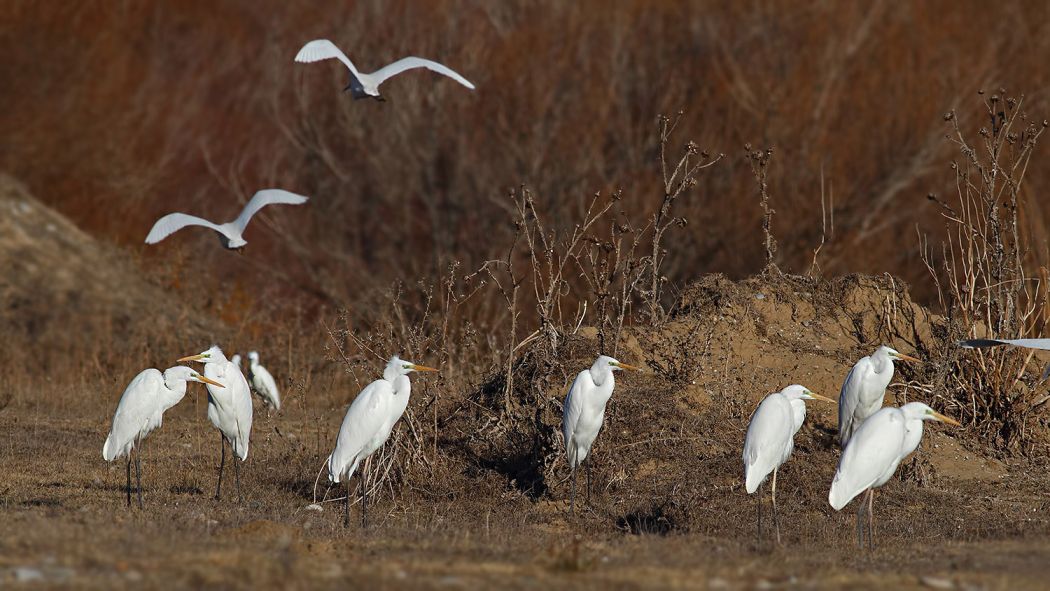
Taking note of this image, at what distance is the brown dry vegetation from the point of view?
26.2 ft

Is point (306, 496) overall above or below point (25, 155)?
below

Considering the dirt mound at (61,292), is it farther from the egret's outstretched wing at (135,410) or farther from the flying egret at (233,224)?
the egret's outstretched wing at (135,410)

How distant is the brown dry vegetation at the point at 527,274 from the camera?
26.2 ft

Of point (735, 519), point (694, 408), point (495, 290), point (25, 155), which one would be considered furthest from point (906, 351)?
point (25, 155)

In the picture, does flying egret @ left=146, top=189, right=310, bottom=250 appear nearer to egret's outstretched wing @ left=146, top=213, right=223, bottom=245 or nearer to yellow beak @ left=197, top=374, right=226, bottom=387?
egret's outstretched wing @ left=146, top=213, right=223, bottom=245

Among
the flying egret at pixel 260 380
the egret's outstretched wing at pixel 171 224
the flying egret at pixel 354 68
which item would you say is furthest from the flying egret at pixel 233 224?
the flying egret at pixel 260 380

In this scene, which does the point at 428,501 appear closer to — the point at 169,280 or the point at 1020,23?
the point at 169,280

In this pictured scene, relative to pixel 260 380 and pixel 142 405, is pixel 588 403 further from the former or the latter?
pixel 260 380

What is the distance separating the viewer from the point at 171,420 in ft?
43.2

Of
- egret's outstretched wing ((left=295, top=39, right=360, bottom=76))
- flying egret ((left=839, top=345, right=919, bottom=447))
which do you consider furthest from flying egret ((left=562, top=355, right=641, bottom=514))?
egret's outstretched wing ((left=295, top=39, right=360, bottom=76))

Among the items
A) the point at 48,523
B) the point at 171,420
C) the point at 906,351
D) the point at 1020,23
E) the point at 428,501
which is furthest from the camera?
the point at 1020,23

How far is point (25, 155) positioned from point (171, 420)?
13.7m

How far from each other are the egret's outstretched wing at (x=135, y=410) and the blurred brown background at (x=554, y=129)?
12.4 m

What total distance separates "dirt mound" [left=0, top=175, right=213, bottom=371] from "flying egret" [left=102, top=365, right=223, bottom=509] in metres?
8.58
